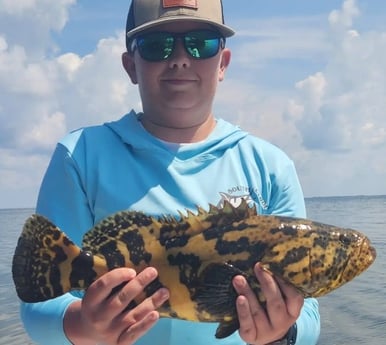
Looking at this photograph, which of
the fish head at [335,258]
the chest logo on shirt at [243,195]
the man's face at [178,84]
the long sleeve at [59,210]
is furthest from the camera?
the man's face at [178,84]

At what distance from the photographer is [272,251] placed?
381 cm

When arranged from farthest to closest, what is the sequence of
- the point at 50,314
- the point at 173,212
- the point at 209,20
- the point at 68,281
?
the point at 209,20 < the point at 173,212 < the point at 50,314 < the point at 68,281

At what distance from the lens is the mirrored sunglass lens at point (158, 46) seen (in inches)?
191

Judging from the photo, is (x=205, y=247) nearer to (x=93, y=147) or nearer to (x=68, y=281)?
(x=68, y=281)

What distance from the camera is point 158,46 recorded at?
191 inches

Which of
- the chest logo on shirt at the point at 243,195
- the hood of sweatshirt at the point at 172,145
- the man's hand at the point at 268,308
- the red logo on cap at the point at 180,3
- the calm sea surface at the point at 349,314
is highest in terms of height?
the red logo on cap at the point at 180,3

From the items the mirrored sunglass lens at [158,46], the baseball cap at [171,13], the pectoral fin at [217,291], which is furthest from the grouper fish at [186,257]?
the baseball cap at [171,13]

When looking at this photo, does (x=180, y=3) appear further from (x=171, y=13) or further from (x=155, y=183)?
(x=155, y=183)

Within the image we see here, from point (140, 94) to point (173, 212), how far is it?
1.06 m

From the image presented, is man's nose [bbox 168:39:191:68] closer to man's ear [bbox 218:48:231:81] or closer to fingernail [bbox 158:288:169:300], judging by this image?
man's ear [bbox 218:48:231:81]

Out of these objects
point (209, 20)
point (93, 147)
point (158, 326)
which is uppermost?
point (209, 20)

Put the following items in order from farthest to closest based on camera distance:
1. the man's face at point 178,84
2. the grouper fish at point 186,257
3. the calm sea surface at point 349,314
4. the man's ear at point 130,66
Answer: the calm sea surface at point 349,314
the man's ear at point 130,66
the man's face at point 178,84
the grouper fish at point 186,257

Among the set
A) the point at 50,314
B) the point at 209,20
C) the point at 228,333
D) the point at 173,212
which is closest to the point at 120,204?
the point at 173,212

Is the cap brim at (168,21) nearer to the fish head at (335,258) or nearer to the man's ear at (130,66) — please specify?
the man's ear at (130,66)
